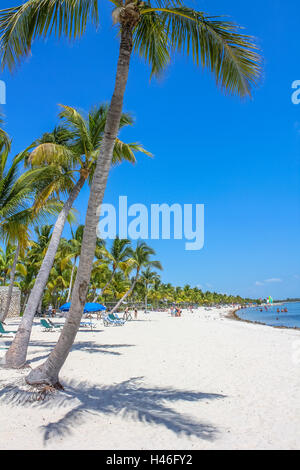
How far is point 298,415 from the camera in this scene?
17.1ft

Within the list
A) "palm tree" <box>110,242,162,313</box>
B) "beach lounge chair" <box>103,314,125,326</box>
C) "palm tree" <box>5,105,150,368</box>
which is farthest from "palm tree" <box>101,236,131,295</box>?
"palm tree" <box>5,105,150,368</box>

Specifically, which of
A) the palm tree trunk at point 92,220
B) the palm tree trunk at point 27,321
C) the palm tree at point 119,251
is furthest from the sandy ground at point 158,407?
the palm tree at point 119,251

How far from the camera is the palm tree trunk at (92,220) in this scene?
18.4 feet

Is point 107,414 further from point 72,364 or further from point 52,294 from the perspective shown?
point 52,294

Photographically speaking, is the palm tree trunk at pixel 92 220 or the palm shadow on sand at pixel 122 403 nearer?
the palm shadow on sand at pixel 122 403

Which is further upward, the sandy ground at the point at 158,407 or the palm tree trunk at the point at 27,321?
the palm tree trunk at the point at 27,321

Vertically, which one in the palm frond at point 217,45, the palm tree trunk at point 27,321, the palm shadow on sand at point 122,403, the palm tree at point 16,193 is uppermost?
the palm frond at point 217,45

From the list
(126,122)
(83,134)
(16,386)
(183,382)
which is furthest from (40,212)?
(183,382)

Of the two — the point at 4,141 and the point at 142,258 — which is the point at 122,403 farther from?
the point at 142,258

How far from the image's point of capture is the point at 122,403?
19.4 feet

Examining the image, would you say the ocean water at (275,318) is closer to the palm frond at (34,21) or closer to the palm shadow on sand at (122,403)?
the palm shadow on sand at (122,403)

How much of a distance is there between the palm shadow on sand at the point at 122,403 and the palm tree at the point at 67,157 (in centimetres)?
245

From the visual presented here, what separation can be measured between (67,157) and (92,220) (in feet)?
15.5
